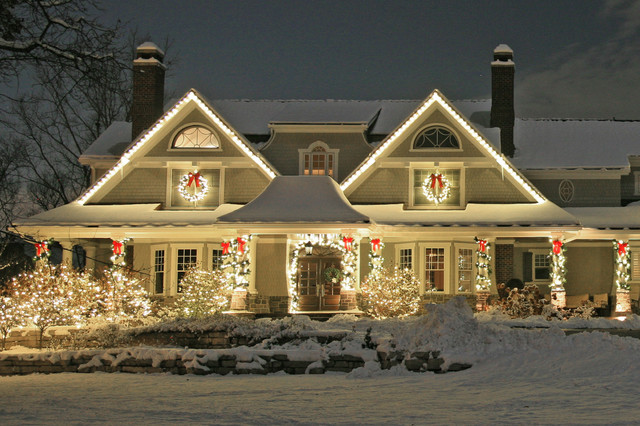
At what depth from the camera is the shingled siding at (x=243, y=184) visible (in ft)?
85.5

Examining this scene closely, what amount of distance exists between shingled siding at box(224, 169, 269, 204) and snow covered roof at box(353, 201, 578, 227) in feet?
10.7

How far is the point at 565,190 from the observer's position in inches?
1096

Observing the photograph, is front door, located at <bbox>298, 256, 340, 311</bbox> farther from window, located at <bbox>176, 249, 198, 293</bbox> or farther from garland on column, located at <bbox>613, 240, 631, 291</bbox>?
garland on column, located at <bbox>613, 240, 631, 291</bbox>

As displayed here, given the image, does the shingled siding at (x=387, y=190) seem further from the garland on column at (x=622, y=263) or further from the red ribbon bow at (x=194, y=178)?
the garland on column at (x=622, y=263)

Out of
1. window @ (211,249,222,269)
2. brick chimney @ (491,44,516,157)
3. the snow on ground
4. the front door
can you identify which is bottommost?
the snow on ground

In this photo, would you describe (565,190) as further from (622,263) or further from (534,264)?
(622,263)

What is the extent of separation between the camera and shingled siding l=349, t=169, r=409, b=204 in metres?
25.9

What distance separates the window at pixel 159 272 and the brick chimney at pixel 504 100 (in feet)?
39.9

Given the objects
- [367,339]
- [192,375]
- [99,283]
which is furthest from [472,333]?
[99,283]

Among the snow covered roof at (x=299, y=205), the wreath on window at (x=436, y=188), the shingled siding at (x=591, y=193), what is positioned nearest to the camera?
the snow covered roof at (x=299, y=205)

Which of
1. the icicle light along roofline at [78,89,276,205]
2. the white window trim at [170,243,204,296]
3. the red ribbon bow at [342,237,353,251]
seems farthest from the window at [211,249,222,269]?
the red ribbon bow at [342,237,353,251]

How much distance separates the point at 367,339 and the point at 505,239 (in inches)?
476

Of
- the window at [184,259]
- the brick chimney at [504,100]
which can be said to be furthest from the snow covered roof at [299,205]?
the brick chimney at [504,100]

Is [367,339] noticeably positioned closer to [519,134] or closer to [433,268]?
[433,268]
